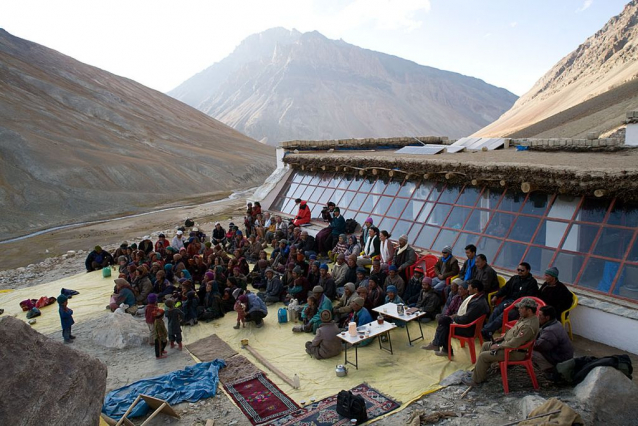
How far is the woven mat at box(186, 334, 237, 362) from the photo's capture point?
8355 millimetres

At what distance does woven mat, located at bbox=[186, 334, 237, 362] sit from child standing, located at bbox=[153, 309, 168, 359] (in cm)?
50

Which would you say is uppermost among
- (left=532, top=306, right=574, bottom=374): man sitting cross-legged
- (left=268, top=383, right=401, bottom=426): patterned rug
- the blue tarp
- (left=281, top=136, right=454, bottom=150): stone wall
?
(left=281, top=136, right=454, bottom=150): stone wall

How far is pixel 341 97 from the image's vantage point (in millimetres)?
125312

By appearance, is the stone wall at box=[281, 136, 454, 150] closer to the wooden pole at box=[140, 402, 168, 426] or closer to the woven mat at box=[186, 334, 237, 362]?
the woven mat at box=[186, 334, 237, 362]

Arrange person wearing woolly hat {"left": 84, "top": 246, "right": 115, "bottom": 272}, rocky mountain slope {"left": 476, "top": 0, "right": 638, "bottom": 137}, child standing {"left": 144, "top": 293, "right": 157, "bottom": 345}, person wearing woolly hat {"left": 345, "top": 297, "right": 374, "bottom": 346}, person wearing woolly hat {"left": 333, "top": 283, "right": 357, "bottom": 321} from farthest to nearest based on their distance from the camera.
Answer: rocky mountain slope {"left": 476, "top": 0, "right": 638, "bottom": 137} → person wearing woolly hat {"left": 84, "top": 246, "right": 115, "bottom": 272} → child standing {"left": 144, "top": 293, "right": 157, "bottom": 345} → person wearing woolly hat {"left": 333, "top": 283, "right": 357, "bottom": 321} → person wearing woolly hat {"left": 345, "top": 297, "right": 374, "bottom": 346}

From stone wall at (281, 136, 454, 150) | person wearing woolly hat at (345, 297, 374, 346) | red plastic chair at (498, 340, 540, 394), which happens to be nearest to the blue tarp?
person wearing woolly hat at (345, 297, 374, 346)

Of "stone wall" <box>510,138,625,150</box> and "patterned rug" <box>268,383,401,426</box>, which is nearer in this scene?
"patterned rug" <box>268,383,401,426</box>

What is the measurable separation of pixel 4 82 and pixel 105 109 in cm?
1025

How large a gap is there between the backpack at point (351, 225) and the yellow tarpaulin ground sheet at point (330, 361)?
3759mm

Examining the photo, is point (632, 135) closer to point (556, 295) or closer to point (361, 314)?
point (556, 295)

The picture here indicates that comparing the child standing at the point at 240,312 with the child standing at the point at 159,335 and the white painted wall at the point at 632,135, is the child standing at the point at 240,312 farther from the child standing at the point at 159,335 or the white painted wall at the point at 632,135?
the white painted wall at the point at 632,135

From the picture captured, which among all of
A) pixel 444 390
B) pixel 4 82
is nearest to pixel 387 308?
pixel 444 390

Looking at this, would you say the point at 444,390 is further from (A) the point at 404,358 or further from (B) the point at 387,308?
(B) the point at 387,308

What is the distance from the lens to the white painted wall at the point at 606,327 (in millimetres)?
6996
